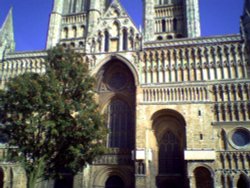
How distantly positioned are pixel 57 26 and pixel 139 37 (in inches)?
654

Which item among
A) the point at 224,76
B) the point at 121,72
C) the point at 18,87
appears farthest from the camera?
the point at 121,72

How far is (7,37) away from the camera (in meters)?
34.2

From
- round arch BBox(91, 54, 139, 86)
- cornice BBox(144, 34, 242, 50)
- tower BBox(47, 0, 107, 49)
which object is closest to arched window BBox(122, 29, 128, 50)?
round arch BBox(91, 54, 139, 86)

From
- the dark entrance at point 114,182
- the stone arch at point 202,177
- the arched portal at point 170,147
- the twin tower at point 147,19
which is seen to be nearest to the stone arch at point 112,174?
the dark entrance at point 114,182

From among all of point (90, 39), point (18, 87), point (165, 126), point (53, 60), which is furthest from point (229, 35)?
point (18, 87)

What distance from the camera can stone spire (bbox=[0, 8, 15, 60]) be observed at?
1266 inches

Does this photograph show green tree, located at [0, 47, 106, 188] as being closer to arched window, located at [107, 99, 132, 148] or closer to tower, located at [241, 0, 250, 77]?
arched window, located at [107, 99, 132, 148]

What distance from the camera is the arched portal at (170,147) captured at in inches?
941

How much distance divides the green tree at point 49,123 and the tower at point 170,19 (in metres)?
19.1

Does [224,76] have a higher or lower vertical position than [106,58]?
lower

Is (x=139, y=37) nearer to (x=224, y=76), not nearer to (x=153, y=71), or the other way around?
(x=153, y=71)

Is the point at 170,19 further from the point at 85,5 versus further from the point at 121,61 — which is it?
the point at 121,61

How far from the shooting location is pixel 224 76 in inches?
965

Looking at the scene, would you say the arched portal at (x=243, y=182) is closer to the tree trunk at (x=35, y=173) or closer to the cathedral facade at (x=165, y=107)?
the cathedral facade at (x=165, y=107)
